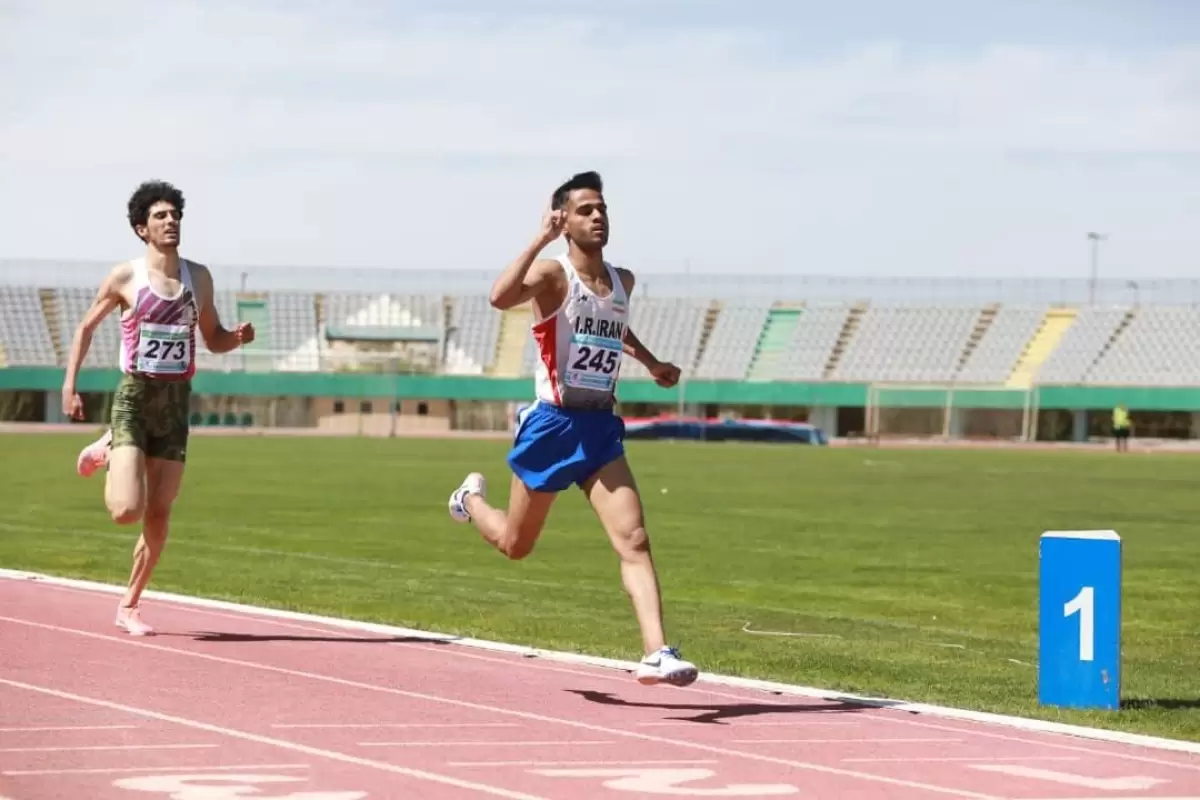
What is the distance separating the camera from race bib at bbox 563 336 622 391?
8984 mm

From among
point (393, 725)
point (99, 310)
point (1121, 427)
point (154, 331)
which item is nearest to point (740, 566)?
point (154, 331)

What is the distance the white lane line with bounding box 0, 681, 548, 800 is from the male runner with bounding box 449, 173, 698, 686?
1864 mm

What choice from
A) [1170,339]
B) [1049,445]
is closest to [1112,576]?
[1049,445]

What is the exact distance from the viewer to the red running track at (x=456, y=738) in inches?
267

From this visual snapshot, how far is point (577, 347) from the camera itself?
898cm

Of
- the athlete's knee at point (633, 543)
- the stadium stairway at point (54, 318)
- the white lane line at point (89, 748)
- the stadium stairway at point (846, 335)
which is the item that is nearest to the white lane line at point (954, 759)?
→ the athlete's knee at point (633, 543)

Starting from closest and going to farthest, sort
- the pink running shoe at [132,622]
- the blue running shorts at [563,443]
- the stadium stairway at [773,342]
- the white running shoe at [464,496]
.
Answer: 1. the blue running shorts at [563,443]
2. the white running shoe at [464,496]
3. the pink running shoe at [132,622]
4. the stadium stairway at [773,342]

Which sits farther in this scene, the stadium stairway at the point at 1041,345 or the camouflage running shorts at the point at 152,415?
the stadium stairway at the point at 1041,345

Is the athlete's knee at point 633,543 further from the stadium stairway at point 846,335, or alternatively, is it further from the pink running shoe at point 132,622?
the stadium stairway at point 846,335

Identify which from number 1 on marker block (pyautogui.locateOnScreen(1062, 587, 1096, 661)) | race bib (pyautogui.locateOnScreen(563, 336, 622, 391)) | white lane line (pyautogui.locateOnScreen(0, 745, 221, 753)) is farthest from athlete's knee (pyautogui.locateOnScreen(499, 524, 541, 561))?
white lane line (pyautogui.locateOnScreen(0, 745, 221, 753))

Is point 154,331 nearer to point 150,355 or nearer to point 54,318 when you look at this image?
point 150,355

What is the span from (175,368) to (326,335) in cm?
8154

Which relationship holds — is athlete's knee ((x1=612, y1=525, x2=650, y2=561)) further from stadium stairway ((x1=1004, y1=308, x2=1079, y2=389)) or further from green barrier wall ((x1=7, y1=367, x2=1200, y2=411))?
stadium stairway ((x1=1004, y1=308, x2=1079, y2=389))

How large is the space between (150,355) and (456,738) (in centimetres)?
372
